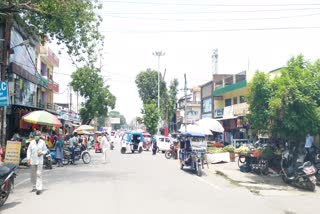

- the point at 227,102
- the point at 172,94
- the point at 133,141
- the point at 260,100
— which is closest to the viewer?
the point at 260,100

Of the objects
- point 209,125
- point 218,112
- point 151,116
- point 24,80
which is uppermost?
point 24,80

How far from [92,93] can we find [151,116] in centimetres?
1419

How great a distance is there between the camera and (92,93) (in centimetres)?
5575

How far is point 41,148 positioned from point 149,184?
3.88 meters

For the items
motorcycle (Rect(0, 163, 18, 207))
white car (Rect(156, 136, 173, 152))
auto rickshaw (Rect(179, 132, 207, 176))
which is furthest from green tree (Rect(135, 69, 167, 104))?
motorcycle (Rect(0, 163, 18, 207))

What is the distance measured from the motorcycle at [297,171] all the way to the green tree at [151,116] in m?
50.1

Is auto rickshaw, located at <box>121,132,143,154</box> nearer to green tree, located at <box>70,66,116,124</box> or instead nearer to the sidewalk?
the sidewalk

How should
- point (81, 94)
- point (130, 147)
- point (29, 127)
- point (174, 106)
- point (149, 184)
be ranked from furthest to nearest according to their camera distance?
point (174, 106) → point (81, 94) → point (130, 147) → point (29, 127) → point (149, 184)

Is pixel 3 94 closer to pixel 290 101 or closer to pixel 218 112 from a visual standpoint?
pixel 290 101

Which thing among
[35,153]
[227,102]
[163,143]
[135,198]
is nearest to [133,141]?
[163,143]

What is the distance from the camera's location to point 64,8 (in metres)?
14.9

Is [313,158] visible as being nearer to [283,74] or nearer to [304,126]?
[304,126]

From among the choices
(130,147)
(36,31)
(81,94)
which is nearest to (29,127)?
(130,147)

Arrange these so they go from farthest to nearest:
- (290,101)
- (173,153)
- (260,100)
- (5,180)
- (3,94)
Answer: (173,153) → (260,100) → (290,101) → (3,94) → (5,180)
